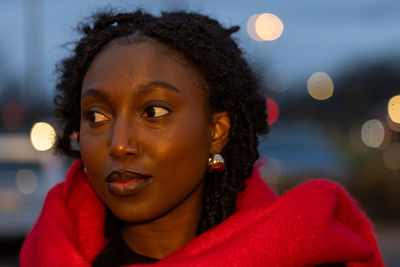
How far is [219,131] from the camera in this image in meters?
2.29

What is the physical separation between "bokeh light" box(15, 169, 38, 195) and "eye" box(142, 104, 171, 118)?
18.7 feet

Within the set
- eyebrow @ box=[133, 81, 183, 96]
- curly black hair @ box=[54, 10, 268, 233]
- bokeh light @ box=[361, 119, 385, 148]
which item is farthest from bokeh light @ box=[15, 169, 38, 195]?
eyebrow @ box=[133, 81, 183, 96]

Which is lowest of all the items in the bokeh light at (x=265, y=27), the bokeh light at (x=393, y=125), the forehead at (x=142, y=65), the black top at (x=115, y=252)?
the bokeh light at (x=393, y=125)

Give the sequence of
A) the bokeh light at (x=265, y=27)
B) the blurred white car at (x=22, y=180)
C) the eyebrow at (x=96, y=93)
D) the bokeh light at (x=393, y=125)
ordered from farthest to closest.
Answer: the bokeh light at (x=393, y=125) → the blurred white car at (x=22, y=180) → the bokeh light at (x=265, y=27) → the eyebrow at (x=96, y=93)

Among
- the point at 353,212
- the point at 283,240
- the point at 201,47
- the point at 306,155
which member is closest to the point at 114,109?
the point at 201,47

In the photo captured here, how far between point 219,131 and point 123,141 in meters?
0.47

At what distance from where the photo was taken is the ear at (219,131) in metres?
2.26

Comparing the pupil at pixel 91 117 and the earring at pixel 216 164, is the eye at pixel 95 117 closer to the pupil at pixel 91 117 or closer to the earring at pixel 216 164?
the pupil at pixel 91 117

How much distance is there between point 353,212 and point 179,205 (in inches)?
29.7

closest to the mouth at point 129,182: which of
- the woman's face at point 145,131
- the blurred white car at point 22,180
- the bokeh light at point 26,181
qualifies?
the woman's face at point 145,131

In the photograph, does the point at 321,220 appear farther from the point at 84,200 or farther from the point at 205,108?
the point at 84,200

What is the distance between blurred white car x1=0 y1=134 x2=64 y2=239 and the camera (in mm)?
7250

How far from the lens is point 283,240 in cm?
201

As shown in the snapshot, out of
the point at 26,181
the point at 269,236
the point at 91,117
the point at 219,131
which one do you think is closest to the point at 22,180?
the point at 26,181
